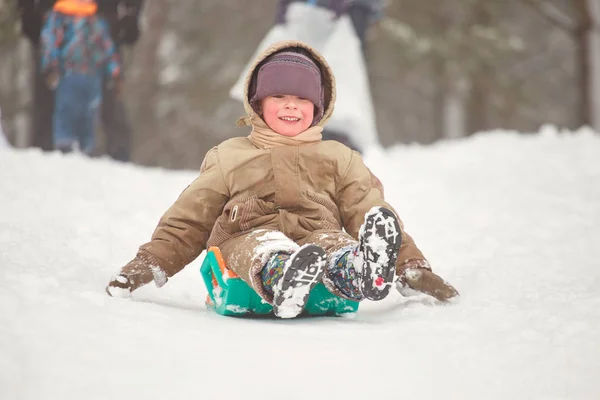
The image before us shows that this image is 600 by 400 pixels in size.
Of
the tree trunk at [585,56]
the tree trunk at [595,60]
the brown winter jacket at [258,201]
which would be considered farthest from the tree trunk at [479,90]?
the brown winter jacket at [258,201]

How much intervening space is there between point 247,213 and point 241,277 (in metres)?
0.34

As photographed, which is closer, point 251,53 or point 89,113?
point 89,113

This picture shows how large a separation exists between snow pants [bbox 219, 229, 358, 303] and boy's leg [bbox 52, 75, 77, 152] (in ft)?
15.1

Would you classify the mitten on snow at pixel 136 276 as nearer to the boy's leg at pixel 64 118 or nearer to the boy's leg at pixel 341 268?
the boy's leg at pixel 341 268

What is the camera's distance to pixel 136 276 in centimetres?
291

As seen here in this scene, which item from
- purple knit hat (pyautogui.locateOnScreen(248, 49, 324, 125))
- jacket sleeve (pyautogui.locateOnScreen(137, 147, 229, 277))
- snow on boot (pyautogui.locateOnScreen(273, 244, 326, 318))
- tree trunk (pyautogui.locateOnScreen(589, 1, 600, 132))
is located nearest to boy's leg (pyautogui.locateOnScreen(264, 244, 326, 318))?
snow on boot (pyautogui.locateOnScreen(273, 244, 326, 318))

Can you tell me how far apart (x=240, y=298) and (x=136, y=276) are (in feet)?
1.32

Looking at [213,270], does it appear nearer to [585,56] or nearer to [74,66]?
[74,66]

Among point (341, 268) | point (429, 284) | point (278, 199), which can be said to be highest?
point (278, 199)

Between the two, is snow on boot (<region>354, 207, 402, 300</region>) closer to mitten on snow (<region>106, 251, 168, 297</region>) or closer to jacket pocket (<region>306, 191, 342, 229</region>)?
jacket pocket (<region>306, 191, 342, 229</region>)

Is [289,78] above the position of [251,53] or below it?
above

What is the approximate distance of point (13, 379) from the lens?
1851mm

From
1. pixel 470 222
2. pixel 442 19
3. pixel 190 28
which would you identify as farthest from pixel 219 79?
pixel 470 222

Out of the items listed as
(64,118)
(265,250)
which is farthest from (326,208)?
(64,118)
